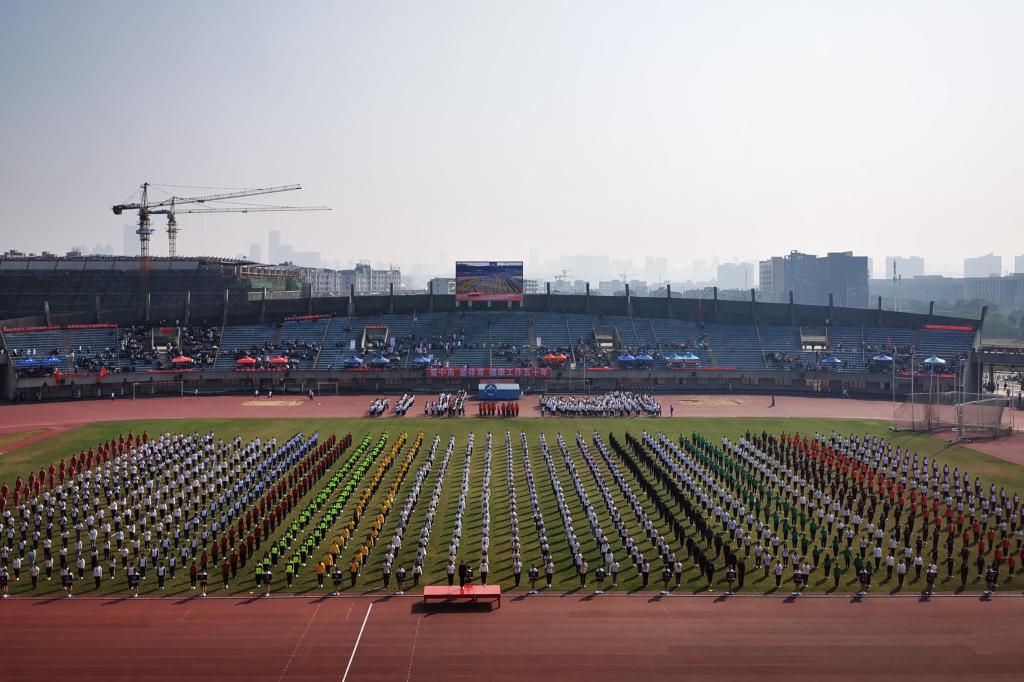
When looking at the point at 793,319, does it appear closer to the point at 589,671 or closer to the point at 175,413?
the point at 175,413

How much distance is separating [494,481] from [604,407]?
21848mm

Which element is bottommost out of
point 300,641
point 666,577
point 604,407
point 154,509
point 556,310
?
point 300,641

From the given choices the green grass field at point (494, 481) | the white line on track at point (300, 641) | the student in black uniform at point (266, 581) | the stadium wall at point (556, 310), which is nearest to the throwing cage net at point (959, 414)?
the green grass field at point (494, 481)

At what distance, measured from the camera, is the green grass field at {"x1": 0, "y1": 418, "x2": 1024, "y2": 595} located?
27.5 meters

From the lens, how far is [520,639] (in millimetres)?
23156

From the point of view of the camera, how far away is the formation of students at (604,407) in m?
59.4

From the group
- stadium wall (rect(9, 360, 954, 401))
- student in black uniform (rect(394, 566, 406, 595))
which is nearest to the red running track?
student in black uniform (rect(394, 566, 406, 595))

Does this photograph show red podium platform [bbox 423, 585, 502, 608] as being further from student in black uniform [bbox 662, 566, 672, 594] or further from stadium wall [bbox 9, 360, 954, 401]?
stadium wall [bbox 9, 360, 954, 401]

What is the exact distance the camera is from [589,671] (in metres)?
21.3

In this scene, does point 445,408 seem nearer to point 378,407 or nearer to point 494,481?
point 378,407

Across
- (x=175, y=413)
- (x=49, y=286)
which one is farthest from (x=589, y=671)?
(x=49, y=286)

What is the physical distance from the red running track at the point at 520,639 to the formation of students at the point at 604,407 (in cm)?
3330

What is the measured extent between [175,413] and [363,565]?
38.1m

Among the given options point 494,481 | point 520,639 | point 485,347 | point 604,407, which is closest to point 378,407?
point 604,407
